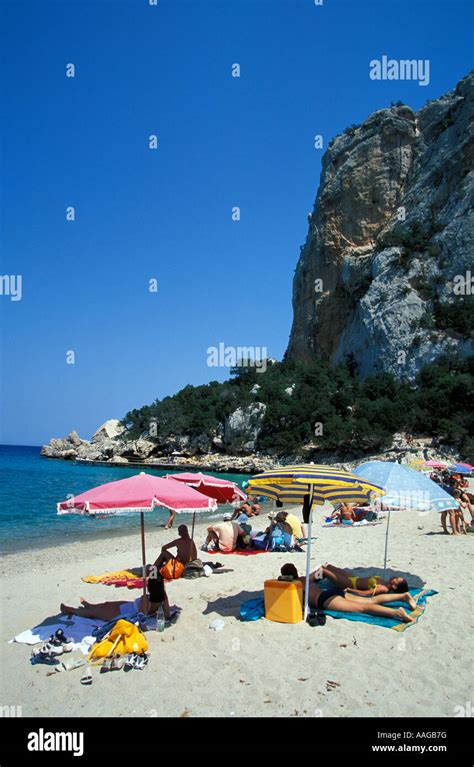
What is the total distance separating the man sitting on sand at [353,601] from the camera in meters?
7.24

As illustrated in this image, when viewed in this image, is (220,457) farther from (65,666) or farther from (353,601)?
(65,666)

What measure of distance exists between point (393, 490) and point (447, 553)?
5.26 m

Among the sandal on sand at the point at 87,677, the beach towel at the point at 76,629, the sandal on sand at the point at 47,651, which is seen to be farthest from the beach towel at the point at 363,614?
the sandal on sand at the point at 47,651

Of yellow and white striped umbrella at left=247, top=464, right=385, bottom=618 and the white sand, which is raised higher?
yellow and white striped umbrella at left=247, top=464, right=385, bottom=618

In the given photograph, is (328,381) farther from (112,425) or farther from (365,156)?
(112,425)

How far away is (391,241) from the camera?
66250mm

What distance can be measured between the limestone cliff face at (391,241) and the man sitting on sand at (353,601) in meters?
52.6

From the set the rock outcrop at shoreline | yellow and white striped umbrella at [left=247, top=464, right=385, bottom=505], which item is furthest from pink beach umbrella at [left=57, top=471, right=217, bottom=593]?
the rock outcrop at shoreline

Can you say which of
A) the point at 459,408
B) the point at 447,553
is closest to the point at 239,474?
A: the point at 459,408

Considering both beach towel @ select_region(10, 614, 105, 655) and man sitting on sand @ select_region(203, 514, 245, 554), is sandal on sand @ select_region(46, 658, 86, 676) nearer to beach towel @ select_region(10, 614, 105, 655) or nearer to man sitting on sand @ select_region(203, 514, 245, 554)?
beach towel @ select_region(10, 614, 105, 655)

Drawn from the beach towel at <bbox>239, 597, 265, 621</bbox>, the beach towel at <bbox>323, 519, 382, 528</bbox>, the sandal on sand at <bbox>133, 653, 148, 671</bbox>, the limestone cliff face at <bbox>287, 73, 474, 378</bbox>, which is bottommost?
the beach towel at <bbox>323, 519, 382, 528</bbox>

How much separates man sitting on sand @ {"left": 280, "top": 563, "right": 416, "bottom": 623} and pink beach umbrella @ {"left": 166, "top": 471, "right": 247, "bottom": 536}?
7.43 feet

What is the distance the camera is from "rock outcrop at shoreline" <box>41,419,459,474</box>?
45969mm

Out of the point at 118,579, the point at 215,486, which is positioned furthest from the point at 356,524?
the point at 118,579
